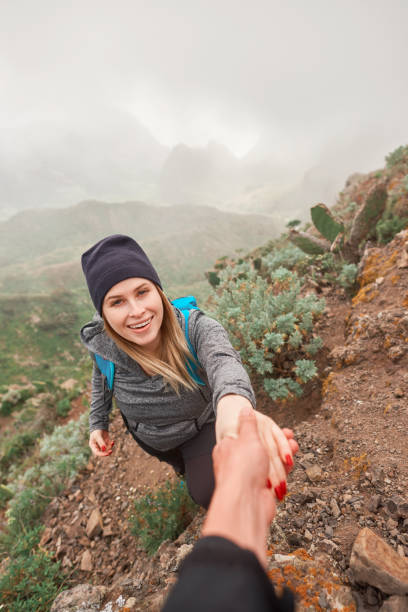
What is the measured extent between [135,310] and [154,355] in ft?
1.21

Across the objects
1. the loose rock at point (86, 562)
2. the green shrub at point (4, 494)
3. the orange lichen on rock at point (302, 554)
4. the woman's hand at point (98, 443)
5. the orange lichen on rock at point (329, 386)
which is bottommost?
the loose rock at point (86, 562)

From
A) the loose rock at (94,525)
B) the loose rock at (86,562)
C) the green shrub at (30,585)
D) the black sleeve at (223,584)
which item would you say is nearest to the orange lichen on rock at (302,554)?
the black sleeve at (223,584)

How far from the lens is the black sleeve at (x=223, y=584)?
440 millimetres

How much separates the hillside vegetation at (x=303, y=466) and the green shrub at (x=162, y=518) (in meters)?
0.03

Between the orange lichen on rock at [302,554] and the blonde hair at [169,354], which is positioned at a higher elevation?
the blonde hair at [169,354]

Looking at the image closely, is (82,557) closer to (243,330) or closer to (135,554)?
(135,554)

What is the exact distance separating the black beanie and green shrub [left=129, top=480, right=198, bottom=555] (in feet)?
6.24

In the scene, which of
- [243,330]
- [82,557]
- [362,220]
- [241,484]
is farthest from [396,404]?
[362,220]

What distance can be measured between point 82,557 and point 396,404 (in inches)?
127

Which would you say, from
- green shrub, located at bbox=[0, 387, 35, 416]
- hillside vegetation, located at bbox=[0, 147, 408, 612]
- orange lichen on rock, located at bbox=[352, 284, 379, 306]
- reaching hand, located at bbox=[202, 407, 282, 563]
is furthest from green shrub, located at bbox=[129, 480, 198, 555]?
green shrub, located at bbox=[0, 387, 35, 416]

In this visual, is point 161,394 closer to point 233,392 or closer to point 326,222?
point 233,392

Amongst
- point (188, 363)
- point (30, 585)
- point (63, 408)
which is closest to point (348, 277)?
point (188, 363)

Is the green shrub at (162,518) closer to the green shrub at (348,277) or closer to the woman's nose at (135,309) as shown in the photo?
the woman's nose at (135,309)

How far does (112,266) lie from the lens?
5.25 feet
